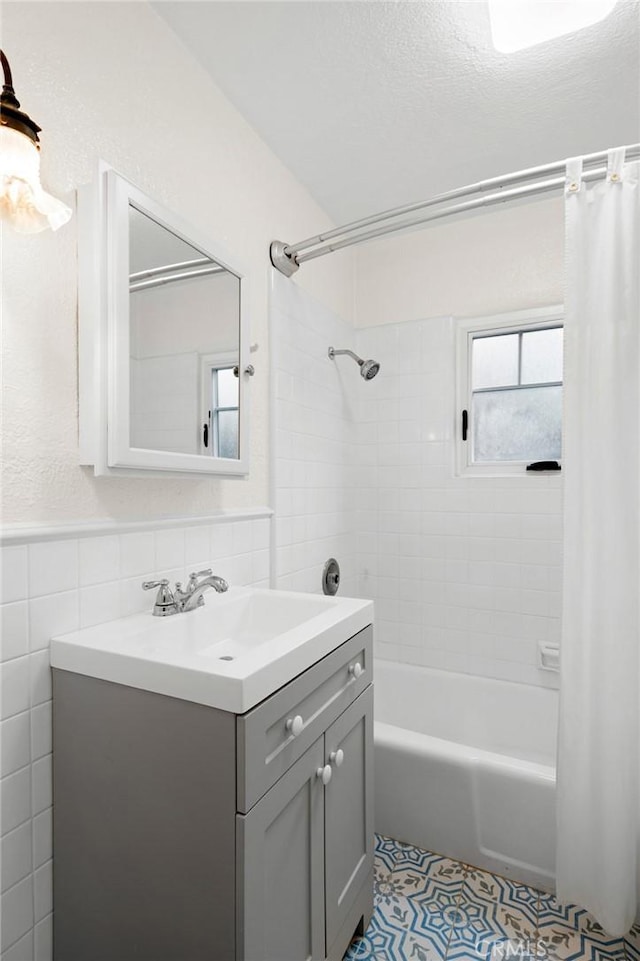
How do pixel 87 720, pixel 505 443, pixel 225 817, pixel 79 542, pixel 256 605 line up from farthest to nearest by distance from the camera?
pixel 505 443 → pixel 256 605 → pixel 79 542 → pixel 87 720 → pixel 225 817

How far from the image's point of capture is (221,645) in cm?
136

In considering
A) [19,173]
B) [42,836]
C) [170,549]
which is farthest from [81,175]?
[42,836]

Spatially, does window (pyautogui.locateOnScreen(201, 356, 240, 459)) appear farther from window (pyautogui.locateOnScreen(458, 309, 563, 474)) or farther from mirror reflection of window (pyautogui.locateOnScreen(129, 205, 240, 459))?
window (pyautogui.locateOnScreen(458, 309, 563, 474))

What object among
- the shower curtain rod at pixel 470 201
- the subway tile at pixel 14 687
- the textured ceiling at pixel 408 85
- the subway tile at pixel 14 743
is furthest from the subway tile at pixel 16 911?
the textured ceiling at pixel 408 85

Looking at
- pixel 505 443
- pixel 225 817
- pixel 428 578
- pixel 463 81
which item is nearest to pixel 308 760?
pixel 225 817

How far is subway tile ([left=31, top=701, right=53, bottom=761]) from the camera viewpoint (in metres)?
1.03

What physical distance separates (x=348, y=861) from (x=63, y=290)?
60.3 inches

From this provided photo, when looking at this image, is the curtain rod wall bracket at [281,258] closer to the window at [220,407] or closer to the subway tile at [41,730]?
the window at [220,407]

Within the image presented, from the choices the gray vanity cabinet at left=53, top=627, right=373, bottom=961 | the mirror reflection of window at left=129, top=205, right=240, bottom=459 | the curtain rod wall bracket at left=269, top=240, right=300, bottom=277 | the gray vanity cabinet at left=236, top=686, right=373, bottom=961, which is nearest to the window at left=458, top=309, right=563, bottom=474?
the curtain rod wall bracket at left=269, top=240, right=300, bottom=277

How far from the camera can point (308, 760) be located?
1.07m

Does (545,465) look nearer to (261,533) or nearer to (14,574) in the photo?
(261,533)

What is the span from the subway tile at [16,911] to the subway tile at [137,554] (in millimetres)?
637

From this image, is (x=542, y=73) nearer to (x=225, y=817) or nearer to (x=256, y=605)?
(x=256, y=605)

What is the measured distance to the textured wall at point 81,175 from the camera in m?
1.03
